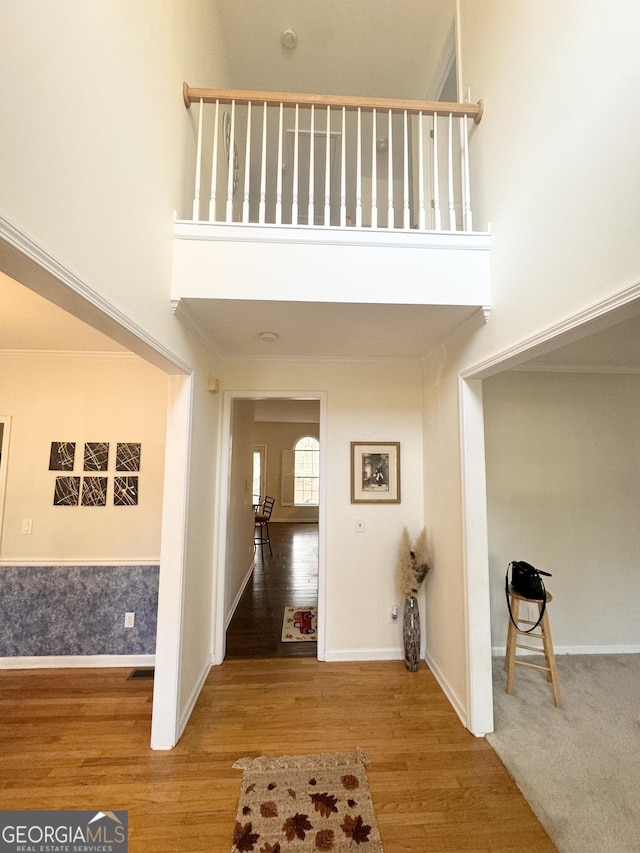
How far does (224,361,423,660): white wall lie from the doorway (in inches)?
3.5

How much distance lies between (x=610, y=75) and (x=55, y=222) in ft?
6.13

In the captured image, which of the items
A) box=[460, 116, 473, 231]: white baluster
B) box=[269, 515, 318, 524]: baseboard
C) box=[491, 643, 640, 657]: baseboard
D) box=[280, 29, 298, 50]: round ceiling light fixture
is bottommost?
box=[491, 643, 640, 657]: baseboard

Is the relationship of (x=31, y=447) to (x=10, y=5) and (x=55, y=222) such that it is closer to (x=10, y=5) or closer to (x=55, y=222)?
(x=55, y=222)

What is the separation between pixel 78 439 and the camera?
2.99 meters

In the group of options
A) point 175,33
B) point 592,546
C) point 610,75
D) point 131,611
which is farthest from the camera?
point 592,546

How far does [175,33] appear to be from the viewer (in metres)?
2.00

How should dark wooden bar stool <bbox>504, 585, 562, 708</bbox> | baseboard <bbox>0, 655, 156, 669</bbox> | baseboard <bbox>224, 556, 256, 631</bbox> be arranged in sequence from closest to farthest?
dark wooden bar stool <bbox>504, 585, 562, 708</bbox>
baseboard <bbox>0, 655, 156, 669</bbox>
baseboard <bbox>224, 556, 256, 631</bbox>

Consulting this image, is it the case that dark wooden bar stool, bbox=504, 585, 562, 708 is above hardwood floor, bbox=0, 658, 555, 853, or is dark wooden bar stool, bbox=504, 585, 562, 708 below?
above

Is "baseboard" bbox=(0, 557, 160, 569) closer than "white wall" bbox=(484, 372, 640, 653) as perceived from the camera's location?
Yes

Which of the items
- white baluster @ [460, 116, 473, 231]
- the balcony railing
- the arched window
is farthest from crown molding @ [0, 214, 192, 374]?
Answer: the arched window

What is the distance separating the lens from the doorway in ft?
9.95

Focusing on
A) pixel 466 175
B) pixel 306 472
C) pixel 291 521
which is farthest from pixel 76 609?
pixel 306 472

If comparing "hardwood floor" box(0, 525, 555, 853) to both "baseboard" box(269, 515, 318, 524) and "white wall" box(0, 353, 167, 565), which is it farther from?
"baseboard" box(269, 515, 318, 524)

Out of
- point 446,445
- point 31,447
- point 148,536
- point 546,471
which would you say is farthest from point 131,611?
point 546,471
